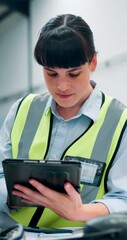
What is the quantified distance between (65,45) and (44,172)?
0.33m

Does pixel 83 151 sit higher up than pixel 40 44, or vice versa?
pixel 40 44

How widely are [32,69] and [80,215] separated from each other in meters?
3.58

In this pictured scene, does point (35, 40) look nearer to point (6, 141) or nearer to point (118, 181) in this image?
point (6, 141)

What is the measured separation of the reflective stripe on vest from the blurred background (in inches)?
30.9

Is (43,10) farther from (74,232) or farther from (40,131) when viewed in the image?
(74,232)

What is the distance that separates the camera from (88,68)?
1.03 meters

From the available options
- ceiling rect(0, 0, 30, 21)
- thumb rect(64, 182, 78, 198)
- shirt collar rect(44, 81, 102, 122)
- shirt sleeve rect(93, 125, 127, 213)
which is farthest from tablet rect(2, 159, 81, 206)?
ceiling rect(0, 0, 30, 21)

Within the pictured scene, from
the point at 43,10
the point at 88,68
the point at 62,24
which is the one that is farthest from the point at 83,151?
the point at 43,10

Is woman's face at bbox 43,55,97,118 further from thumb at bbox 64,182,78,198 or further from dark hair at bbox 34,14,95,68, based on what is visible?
thumb at bbox 64,182,78,198

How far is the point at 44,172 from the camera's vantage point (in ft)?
2.69

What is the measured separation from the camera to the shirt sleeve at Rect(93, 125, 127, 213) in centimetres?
92

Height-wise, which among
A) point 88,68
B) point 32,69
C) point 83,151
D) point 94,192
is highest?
point 88,68

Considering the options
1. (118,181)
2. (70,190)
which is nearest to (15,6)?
(118,181)

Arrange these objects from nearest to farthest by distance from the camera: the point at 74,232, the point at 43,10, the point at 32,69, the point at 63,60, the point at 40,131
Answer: the point at 74,232
the point at 63,60
the point at 40,131
the point at 43,10
the point at 32,69
